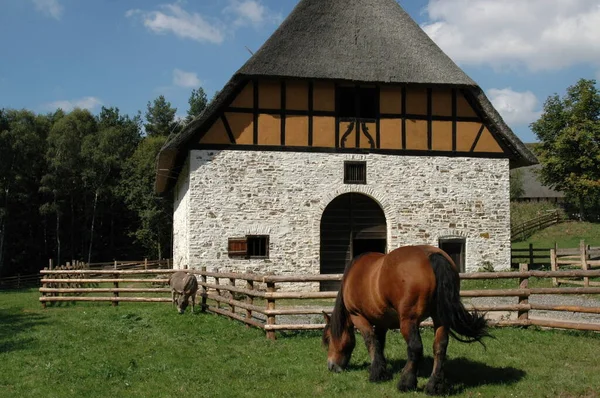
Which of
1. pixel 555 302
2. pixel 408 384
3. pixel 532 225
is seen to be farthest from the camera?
pixel 532 225

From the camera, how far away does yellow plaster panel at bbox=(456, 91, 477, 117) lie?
65.9ft

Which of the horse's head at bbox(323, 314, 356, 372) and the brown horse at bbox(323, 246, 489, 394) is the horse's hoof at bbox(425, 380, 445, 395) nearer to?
the brown horse at bbox(323, 246, 489, 394)

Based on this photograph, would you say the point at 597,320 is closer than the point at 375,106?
Yes

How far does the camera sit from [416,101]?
1975 cm

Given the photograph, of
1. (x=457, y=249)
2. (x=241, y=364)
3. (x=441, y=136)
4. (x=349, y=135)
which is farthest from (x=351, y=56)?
(x=241, y=364)

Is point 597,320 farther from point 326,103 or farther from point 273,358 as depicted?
point 326,103

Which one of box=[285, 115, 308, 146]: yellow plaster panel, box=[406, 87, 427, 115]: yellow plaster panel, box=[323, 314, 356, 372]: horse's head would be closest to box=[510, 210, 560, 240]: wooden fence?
box=[406, 87, 427, 115]: yellow plaster panel

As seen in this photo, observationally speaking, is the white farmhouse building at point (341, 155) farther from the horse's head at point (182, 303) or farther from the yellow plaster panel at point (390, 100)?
the horse's head at point (182, 303)

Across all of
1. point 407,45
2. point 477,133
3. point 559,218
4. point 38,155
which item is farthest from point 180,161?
point 559,218

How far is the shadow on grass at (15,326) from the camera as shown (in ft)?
33.8

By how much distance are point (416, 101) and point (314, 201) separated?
469cm

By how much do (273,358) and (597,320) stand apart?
6.46 m

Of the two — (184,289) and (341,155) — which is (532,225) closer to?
(341,155)

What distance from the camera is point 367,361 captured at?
7832mm
